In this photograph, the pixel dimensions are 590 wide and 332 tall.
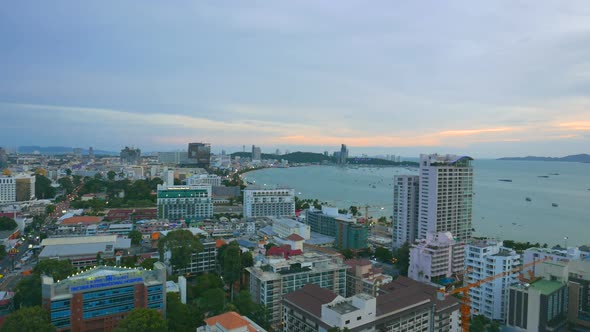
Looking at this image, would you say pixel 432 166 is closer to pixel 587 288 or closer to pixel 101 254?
pixel 587 288

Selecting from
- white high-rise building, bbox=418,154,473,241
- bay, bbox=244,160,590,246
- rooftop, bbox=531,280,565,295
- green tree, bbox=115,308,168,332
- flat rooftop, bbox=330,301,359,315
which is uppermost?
white high-rise building, bbox=418,154,473,241

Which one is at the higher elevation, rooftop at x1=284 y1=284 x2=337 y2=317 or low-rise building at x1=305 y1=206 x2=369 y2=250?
rooftop at x1=284 y1=284 x2=337 y2=317

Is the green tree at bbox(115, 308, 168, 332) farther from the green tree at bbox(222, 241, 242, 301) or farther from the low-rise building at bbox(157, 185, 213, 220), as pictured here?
the low-rise building at bbox(157, 185, 213, 220)

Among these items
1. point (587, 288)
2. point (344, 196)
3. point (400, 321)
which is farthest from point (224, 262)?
point (344, 196)

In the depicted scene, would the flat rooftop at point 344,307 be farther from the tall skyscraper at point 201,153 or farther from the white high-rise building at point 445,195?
the tall skyscraper at point 201,153

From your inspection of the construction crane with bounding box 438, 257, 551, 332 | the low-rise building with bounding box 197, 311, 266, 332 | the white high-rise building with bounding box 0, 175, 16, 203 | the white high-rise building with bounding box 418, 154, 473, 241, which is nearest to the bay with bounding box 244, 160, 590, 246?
the white high-rise building with bounding box 418, 154, 473, 241

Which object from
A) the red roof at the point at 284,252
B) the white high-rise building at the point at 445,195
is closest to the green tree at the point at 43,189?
the red roof at the point at 284,252
